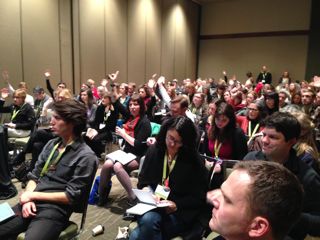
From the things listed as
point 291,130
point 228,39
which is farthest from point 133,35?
point 291,130

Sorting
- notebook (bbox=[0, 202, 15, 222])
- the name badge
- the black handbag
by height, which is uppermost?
the name badge

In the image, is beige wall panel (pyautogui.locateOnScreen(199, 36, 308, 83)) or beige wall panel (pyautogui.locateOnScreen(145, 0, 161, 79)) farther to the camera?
beige wall panel (pyautogui.locateOnScreen(199, 36, 308, 83))

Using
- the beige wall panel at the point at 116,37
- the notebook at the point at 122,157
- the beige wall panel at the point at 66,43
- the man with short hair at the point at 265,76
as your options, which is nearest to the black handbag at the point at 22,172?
the notebook at the point at 122,157

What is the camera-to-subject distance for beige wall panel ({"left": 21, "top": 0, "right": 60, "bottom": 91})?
7.72 m

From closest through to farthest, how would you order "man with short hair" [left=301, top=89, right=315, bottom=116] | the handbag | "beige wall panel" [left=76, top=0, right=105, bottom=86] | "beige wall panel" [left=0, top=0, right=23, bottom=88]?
the handbag < "man with short hair" [left=301, top=89, right=315, bottom=116] < "beige wall panel" [left=0, top=0, right=23, bottom=88] < "beige wall panel" [left=76, top=0, right=105, bottom=86]

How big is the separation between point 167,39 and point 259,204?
1285cm

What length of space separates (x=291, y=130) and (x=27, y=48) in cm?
758

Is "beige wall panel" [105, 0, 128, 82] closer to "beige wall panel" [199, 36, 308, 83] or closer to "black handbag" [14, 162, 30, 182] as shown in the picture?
"beige wall panel" [199, 36, 308, 83]

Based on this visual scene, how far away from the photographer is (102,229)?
3.00 metres

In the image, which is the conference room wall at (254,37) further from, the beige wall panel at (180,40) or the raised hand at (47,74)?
the raised hand at (47,74)

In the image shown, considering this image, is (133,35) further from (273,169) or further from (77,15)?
(273,169)

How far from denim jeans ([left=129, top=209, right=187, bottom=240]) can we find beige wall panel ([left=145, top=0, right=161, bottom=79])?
10.5 meters

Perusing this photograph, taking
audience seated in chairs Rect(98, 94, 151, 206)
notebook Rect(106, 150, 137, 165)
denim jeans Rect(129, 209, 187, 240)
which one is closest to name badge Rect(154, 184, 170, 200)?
denim jeans Rect(129, 209, 187, 240)

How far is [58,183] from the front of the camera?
6.98 ft
